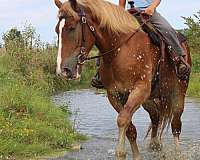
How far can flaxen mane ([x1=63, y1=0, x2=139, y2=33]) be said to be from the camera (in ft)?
21.9

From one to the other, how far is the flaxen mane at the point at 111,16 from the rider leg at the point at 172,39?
0.77m

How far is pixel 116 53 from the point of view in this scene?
6.76m

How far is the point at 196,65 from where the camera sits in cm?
3253

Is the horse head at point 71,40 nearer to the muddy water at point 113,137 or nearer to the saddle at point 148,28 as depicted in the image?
the saddle at point 148,28

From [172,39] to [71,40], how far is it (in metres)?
2.34

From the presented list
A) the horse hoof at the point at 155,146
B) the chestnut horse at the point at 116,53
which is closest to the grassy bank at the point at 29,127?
the horse hoof at the point at 155,146

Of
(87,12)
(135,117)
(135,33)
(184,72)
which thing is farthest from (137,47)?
(135,117)

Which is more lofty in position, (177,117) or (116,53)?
(116,53)

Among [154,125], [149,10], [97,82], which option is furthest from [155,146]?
[149,10]

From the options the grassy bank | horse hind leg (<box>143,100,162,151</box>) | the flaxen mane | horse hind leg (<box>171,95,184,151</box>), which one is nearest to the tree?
the grassy bank

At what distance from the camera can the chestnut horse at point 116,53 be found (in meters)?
6.18

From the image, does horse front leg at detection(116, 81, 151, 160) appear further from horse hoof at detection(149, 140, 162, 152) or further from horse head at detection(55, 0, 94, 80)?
horse hoof at detection(149, 140, 162, 152)

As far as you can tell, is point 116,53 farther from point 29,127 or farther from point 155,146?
point 29,127

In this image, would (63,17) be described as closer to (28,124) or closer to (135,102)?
(135,102)
